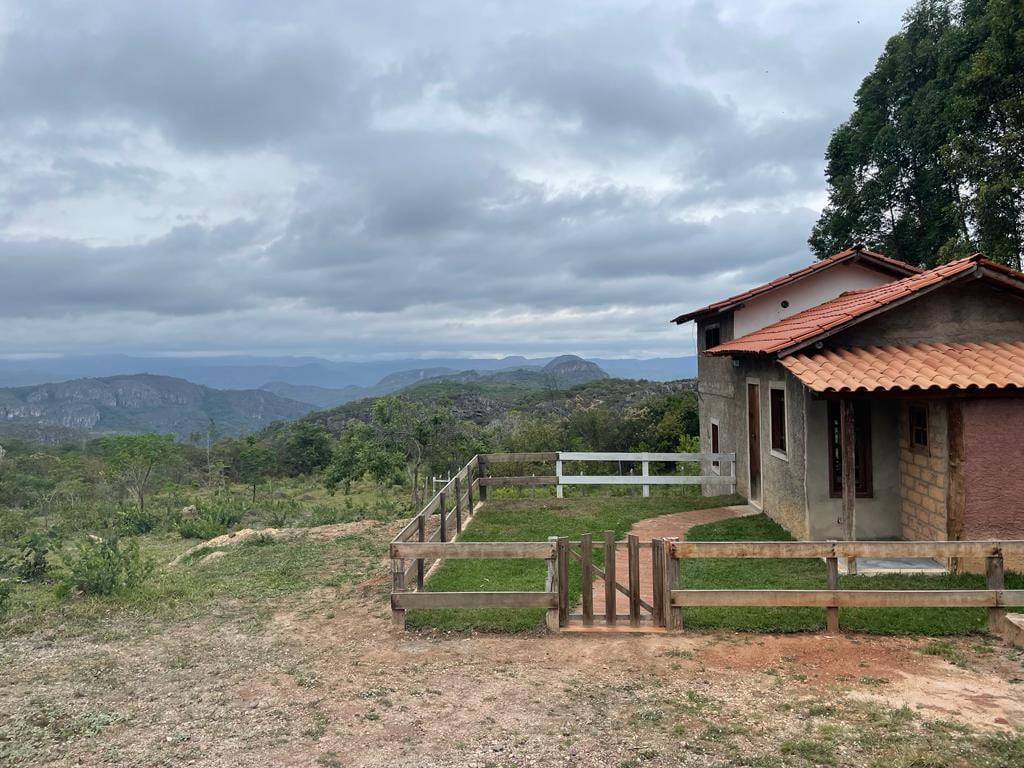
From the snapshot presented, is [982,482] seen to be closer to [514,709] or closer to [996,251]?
[514,709]

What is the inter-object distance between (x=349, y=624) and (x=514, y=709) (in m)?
3.09

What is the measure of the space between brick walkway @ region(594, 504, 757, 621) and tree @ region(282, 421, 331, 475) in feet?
89.0

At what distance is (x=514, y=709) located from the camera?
5.45 m

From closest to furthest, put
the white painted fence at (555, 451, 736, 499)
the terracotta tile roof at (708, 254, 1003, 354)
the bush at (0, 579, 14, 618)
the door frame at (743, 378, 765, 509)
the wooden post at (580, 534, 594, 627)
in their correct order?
the wooden post at (580, 534, 594, 627), the bush at (0, 579, 14, 618), the terracotta tile roof at (708, 254, 1003, 354), the door frame at (743, 378, 765, 509), the white painted fence at (555, 451, 736, 499)

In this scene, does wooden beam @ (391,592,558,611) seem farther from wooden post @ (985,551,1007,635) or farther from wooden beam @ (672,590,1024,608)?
wooden post @ (985,551,1007,635)

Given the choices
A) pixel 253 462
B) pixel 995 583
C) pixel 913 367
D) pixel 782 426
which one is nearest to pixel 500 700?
pixel 995 583

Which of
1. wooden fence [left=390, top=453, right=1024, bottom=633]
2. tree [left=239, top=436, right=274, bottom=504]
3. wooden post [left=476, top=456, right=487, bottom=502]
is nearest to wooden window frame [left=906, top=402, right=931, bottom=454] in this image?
wooden fence [left=390, top=453, right=1024, bottom=633]

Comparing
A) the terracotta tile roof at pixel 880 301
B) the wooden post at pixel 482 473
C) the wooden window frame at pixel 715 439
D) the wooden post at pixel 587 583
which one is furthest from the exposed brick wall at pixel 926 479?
the wooden post at pixel 482 473

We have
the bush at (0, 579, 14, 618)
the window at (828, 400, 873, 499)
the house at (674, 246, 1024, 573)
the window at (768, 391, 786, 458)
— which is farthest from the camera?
the window at (768, 391, 786, 458)

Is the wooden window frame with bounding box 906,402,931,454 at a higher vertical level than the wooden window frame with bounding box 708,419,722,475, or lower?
higher

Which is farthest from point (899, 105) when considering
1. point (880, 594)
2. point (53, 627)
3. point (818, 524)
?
point (53, 627)

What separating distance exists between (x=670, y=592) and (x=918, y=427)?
536cm

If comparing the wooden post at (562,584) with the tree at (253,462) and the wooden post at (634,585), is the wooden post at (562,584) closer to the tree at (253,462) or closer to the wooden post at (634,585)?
the wooden post at (634,585)

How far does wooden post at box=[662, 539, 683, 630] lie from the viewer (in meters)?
7.02
